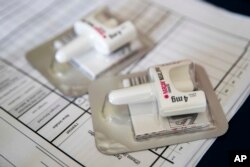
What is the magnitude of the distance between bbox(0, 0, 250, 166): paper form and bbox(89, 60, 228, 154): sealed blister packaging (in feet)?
0.04

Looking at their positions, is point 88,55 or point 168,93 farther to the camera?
point 88,55

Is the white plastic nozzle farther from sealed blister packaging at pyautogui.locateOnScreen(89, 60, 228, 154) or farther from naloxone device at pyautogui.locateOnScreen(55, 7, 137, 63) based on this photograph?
naloxone device at pyautogui.locateOnScreen(55, 7, 137, 63)

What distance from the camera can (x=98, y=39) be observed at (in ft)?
1.59

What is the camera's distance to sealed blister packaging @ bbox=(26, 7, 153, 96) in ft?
1.57

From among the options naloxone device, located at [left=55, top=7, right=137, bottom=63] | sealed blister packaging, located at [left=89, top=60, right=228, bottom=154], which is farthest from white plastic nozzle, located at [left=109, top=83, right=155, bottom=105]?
naloxone device, located at [left=55, top=7, right=137, bottom=63]

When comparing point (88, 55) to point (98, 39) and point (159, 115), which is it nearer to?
point (98, 39)

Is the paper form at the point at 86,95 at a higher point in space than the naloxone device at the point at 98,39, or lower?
lower

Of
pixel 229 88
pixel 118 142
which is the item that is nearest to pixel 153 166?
pixel 118 142

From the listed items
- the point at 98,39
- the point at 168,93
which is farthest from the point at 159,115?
the point at 98,39

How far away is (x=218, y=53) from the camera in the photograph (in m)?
0.50

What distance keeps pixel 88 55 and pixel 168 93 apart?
0.16 m

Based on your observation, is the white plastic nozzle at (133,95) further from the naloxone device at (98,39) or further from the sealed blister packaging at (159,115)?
the naloxone device at (98,39)

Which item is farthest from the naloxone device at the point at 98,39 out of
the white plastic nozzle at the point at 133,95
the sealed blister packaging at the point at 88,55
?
the white plastic nozzle at the point at 133,95

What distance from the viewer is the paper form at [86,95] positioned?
399mm
